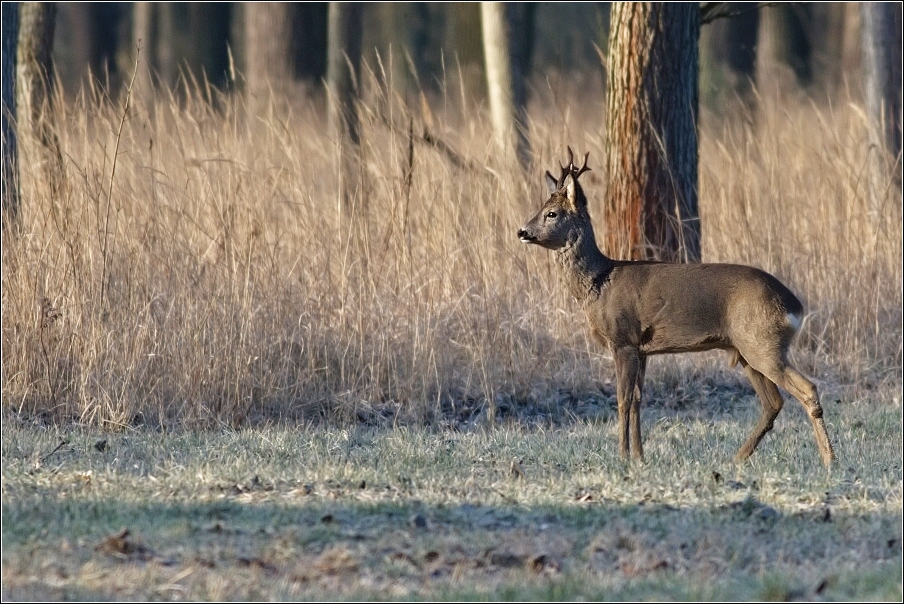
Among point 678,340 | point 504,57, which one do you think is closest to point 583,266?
point 678,340

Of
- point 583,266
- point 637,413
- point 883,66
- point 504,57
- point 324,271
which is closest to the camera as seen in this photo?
point 637,413

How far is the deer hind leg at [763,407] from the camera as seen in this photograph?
696cm

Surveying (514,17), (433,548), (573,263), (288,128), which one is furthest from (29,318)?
(514,17)

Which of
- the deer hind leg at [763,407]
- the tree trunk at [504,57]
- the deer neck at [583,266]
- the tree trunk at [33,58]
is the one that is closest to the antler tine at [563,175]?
the deer neck at [583,266]

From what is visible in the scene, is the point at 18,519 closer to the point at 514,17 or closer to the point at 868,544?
the point at 868,544

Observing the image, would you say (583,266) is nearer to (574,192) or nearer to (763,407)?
(574,192)

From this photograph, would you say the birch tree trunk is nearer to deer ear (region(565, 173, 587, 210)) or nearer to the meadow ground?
the meadow ground

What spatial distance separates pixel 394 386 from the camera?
8.38m

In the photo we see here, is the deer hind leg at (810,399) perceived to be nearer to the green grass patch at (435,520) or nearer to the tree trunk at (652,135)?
the green grass patch at (435,520)

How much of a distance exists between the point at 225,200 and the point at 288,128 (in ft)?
2.72

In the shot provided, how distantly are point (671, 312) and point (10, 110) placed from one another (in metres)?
4.81

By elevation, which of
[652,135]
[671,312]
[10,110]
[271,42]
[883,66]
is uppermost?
[271,42]

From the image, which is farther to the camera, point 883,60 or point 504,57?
point 504,57

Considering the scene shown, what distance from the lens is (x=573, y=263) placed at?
283 inches
